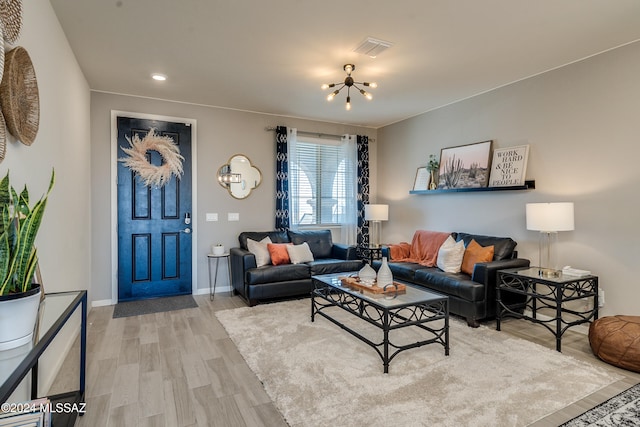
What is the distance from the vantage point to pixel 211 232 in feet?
16.6

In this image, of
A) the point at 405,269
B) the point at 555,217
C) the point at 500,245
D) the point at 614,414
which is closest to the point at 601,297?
the point at 555,217

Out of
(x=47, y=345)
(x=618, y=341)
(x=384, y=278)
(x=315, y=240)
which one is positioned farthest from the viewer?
(x=315, y=240)

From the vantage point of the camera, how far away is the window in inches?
224

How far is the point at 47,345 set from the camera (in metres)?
1.30

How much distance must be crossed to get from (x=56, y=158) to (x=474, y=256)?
410cm

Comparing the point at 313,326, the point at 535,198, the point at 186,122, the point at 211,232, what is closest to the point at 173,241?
the point at 211,232

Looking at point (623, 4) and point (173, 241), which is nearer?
point (623, 4)

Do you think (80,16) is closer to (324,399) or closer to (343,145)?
(324,399)

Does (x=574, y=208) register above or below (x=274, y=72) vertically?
below

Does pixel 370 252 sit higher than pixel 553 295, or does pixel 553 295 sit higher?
pixel 370 252

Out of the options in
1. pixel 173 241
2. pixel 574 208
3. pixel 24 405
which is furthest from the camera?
pixel 173 241

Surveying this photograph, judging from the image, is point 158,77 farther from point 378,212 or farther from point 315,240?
point 378,212

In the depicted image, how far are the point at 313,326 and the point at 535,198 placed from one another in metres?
2.83

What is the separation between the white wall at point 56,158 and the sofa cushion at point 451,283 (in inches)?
139
